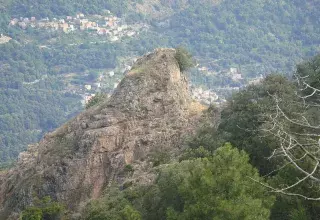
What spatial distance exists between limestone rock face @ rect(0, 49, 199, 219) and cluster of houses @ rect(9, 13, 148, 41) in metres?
151

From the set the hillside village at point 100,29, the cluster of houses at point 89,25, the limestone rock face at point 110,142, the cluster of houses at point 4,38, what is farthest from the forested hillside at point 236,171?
the cluster of houses at point 89,25

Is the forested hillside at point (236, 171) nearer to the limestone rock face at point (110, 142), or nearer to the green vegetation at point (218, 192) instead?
the green vegetation at point (218, 192)

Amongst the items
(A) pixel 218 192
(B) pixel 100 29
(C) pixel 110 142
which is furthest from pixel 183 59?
(B) pixel 100 29

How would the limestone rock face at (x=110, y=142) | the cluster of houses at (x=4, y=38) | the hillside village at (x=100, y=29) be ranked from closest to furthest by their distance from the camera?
1. the limestone rock face at (x=110, y=142)
2. the hillside village at (x=100, y=29)
3. the cluster of houses at (x=4, y=38)

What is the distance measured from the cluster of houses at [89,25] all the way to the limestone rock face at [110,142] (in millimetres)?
151104

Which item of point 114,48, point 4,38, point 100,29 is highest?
point 100,29

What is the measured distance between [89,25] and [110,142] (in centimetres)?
16011

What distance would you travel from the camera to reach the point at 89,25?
186m

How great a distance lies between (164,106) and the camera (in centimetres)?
3169

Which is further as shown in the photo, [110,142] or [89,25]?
[89,25]

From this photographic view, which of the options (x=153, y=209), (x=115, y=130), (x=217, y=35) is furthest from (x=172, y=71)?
(x=217, y=35)

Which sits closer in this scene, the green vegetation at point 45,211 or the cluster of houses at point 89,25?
the green vegetation at point 45,211

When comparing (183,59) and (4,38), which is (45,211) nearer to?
(183,59)

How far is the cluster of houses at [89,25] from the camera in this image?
600 feet
